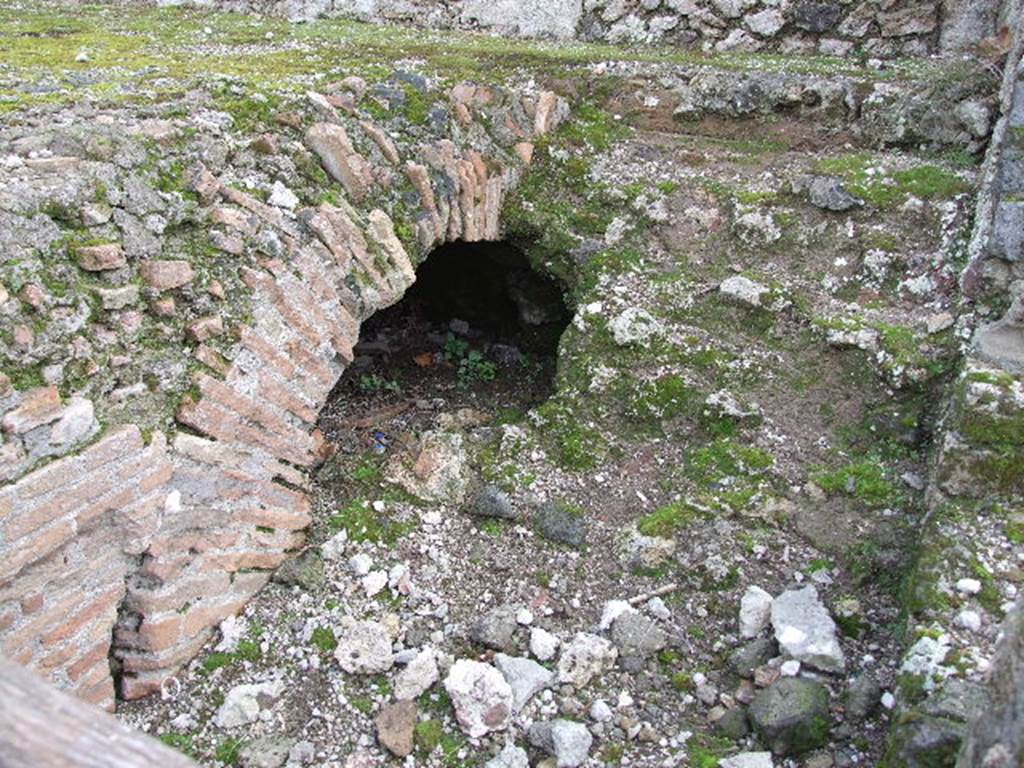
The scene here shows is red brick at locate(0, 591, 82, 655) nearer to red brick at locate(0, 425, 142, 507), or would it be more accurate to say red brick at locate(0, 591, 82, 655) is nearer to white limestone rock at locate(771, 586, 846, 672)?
red brick at locate(0, 425, 142, 507)

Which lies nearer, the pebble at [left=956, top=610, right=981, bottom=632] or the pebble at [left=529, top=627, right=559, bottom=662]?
the pebble at [left=956, top=610, right=981, bottom=632]

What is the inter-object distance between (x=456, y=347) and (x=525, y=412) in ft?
2.74

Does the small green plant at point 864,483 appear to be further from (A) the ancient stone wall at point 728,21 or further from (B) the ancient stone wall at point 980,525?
(A) the ancient stone wall at point 728,21

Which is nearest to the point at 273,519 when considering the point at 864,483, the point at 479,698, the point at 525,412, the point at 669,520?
the point at 479,698

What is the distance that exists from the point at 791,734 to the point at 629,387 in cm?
146

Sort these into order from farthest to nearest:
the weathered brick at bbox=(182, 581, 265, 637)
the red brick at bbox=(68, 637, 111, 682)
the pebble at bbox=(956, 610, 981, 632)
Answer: the weathered brick at bbox=(182, 581, 265, 637) → the red brick at bbox=(68, 637, 111, 682) → the pebble at bbox=(956, 610, 981, 632)

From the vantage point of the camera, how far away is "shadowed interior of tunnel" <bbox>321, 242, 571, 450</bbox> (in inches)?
158

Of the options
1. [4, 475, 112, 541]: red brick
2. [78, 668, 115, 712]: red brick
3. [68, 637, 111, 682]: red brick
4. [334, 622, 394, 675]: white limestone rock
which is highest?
[4, 475, 112, 541]: red brick

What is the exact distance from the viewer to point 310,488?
3.36m

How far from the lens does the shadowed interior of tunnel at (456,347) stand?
158 inches

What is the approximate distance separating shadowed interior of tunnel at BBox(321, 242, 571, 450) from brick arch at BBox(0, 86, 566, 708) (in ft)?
2.12

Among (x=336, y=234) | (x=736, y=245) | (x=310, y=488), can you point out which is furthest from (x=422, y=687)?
(x=736, y=245)

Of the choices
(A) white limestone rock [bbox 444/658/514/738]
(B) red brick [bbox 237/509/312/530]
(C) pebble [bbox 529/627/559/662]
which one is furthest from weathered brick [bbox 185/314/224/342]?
(C) pebble [bbox 529/627/559/662]

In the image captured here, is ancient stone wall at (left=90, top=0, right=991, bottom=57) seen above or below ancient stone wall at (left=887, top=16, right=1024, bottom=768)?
above
